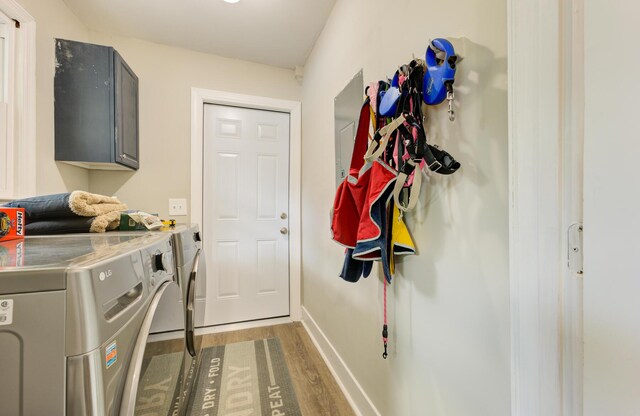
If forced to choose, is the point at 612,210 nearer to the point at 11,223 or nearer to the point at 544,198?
the point at 544,198

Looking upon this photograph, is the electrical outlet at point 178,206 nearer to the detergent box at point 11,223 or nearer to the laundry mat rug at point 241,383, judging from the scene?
the laundry mat rug at point 241,383

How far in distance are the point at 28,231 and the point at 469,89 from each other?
1.70 meters

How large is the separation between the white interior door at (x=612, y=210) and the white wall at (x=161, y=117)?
91.3 inches

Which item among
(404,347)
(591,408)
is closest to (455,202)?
(591,408)

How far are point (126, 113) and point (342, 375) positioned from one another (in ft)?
7.40

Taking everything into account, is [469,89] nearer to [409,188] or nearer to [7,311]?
[409,188]

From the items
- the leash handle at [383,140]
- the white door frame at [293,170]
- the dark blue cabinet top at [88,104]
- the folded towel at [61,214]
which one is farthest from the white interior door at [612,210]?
the dark blue cabinet top at [88,104]

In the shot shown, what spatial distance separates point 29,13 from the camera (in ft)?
4.41

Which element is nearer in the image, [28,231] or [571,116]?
[571,116]

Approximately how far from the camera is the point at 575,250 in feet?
1.51

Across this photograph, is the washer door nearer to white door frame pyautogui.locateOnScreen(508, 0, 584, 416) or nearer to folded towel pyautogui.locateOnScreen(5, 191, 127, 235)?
folded towel pyautogui.locateOnScreen(5, 191, 127, 235)

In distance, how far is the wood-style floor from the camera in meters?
1.36

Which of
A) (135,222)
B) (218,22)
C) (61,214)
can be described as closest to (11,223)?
(61,214)

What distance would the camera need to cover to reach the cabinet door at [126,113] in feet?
5.49
